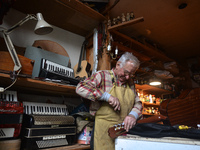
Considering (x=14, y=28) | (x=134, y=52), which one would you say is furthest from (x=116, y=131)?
(x=134, y=52)

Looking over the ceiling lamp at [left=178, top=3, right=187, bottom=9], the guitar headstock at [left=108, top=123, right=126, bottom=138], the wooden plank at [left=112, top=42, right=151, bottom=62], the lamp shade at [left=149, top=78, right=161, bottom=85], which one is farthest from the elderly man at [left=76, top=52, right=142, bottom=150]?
the lamp shade at [left=149, top=78, right=161, bottom=85]

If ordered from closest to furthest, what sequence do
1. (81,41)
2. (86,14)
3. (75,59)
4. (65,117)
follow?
(65,117)
(86,14)
(75,59)
(81,41)

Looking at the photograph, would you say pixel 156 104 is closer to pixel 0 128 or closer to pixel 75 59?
pixel 75 59

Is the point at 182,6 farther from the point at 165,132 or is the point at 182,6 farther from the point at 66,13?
the point at 165,132

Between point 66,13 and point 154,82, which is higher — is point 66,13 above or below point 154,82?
above

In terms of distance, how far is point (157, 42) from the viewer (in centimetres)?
367

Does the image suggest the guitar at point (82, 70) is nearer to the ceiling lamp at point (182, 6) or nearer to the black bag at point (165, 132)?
the black bag at point (165, 132)

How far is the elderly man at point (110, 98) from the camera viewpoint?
1371mm

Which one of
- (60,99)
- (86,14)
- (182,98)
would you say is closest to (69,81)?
(60,99)

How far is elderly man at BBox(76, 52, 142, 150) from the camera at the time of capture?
137cm

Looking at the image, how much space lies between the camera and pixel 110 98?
1.37m

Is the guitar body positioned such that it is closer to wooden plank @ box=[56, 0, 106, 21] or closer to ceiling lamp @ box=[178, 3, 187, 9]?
wooden plank @ box=[56, 0, 106, 21]

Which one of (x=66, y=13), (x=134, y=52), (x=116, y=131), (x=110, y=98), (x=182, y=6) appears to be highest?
(x=182, y=6)

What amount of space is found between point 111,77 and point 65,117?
0.67 m
